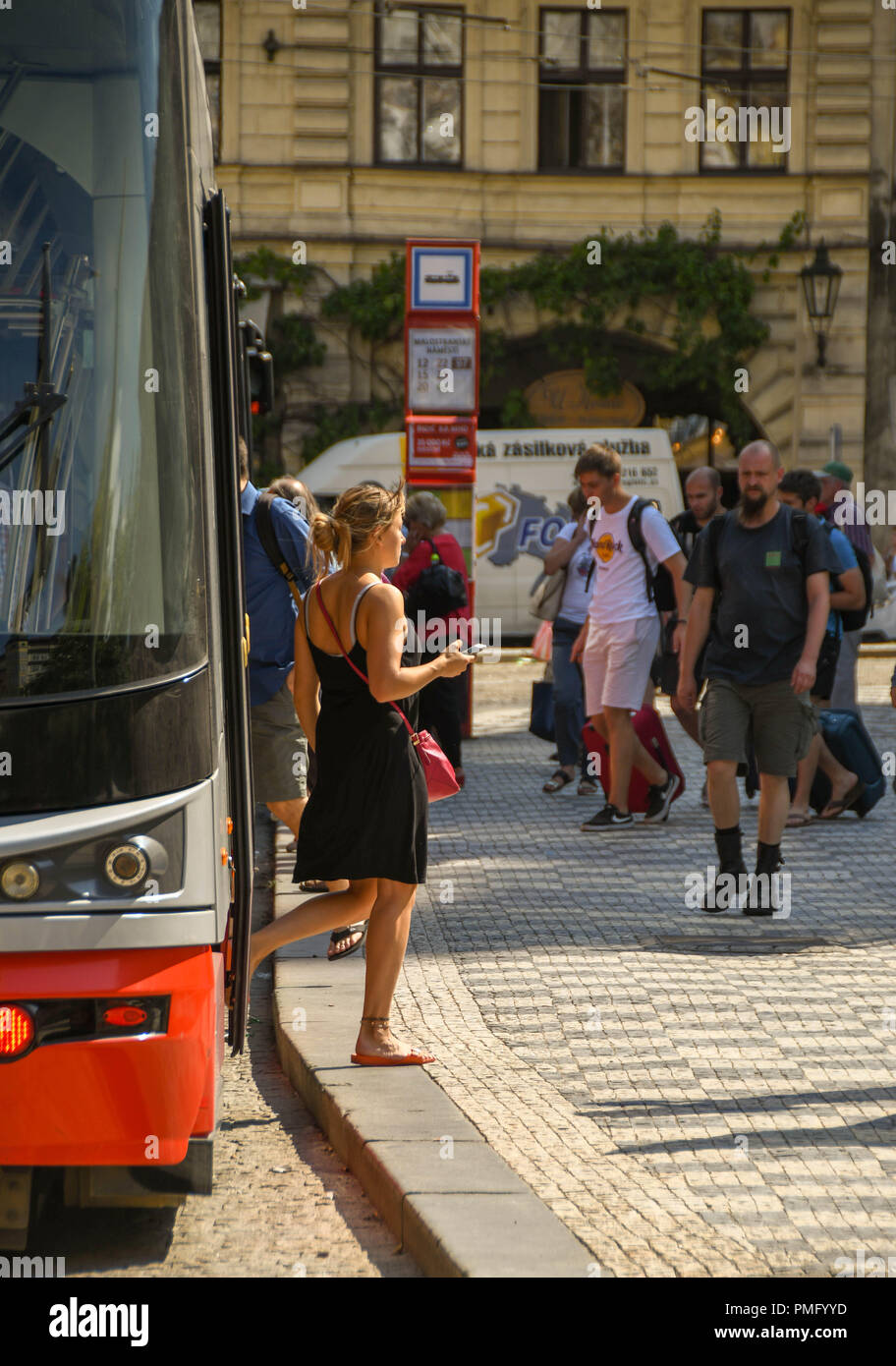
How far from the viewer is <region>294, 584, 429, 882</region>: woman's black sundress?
5223 millimetres

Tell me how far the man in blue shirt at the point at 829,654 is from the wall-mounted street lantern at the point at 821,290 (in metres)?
16.1

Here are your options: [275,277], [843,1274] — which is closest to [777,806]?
[843,1274]

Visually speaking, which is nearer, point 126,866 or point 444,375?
point 126,866

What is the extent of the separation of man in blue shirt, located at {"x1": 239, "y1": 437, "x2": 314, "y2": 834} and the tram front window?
3.24 m

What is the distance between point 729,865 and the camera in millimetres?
8039

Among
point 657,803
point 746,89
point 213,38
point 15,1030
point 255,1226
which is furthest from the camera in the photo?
point 746,89

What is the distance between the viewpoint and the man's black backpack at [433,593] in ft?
35.8

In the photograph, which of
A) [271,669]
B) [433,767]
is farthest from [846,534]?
[433,767]
